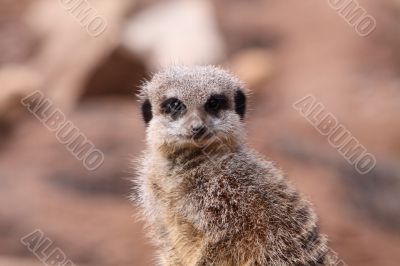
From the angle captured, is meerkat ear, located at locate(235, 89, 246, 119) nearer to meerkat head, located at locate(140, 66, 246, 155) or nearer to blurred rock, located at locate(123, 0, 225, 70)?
meerkat head, located at locate(140, 66, 246, 155)

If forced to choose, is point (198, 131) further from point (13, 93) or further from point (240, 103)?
point (13, 93)

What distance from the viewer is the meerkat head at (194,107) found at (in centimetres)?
361

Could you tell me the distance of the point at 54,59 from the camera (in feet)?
47.7

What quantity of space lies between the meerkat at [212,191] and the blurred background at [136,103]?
1123 millimetres

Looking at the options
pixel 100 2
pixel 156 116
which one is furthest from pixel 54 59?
pixel 156 116

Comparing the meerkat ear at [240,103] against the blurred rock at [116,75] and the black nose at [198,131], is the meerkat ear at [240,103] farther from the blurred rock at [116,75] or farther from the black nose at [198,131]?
the blurred rock at [116,75]

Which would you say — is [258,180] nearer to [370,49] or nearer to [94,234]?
[94,234]

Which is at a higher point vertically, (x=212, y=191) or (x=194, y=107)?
(x=194, y=107)

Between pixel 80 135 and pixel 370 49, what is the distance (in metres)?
5.41

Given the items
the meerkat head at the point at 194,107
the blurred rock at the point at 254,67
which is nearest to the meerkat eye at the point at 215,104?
the meerkat head at the point at 194,107

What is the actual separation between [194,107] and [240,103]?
0.34 metres

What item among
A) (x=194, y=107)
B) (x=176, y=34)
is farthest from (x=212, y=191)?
(x=176, y=34)

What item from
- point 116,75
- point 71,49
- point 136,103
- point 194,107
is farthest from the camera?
point 71,49

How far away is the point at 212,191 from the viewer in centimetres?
349
